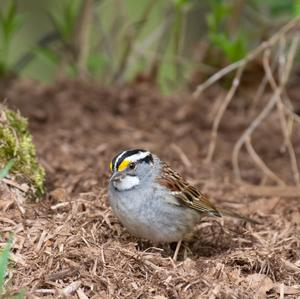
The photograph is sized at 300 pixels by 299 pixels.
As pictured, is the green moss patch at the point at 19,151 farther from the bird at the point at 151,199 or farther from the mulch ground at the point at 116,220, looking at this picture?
the bird at the point at 151,199

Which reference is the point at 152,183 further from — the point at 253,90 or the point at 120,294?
the point at 253,90

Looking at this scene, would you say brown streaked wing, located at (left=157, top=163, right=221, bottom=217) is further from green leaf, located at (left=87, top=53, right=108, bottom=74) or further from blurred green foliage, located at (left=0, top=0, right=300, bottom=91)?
green leaf, located at (left=87, top=53, right=108, bottom=74)

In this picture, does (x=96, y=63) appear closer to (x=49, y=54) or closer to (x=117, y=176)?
(x=49, y=54)

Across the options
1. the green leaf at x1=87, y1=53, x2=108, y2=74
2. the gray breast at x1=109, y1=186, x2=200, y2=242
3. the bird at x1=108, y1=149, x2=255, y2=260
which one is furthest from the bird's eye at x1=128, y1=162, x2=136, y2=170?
the green leaf at x1=87, y1=53, x2=108, y2=74

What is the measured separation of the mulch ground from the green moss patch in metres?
0.16

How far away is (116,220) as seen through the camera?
5.62m

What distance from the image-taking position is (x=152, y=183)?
214 inches

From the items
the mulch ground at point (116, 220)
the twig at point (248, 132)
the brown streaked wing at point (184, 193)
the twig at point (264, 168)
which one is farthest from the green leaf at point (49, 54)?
the brown streaked wing at point (184, 193)

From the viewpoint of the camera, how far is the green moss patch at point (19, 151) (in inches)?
216

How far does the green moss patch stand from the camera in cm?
548

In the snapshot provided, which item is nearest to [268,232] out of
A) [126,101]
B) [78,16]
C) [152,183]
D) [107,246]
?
[152,183]

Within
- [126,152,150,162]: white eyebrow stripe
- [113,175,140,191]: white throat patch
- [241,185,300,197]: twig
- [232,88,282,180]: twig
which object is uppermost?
[126,152,150,162]: white eyebrow stripe

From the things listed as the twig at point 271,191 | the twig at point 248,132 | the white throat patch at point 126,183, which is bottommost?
the twig at point 271,191

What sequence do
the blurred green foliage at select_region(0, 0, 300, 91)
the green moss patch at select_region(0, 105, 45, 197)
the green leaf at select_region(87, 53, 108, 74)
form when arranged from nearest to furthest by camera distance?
the green moss patch at select_region(0, 105, 45, 197) → the blurred green foliage at select_region(0, 0, 300, 91) → the green leaf at select_region(87, 53, 108, 74)
